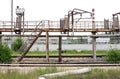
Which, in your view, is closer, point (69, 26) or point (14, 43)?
point (69, 26)

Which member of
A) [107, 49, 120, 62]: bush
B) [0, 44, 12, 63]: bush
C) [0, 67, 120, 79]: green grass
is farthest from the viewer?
[107, 49, 120, 62]: bush

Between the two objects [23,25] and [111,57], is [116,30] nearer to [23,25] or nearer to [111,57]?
[111,57]

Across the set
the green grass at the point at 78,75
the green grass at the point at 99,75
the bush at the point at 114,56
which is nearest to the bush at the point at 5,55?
the bush at the point at 114,56

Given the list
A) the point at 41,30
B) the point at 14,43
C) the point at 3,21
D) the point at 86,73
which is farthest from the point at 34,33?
the point at 14,43

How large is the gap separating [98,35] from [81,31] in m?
1.70

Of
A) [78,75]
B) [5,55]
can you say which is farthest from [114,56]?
[78,75]

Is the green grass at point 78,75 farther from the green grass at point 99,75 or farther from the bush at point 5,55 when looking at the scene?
the bush at point 5,55

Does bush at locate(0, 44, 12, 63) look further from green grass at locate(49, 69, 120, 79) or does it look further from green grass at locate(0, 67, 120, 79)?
green grass at locate(49, 69, 120, 79)

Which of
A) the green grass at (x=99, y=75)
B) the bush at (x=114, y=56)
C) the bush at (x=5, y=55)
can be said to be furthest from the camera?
the bush at (x=114, y=56)

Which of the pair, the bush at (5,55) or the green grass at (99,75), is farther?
the bush at (5,55)

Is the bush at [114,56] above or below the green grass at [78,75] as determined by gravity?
below

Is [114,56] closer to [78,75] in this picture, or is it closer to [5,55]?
[5,55]

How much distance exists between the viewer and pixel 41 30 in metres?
27.0

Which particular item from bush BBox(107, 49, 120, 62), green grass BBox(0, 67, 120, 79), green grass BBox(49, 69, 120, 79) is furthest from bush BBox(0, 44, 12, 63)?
green grass BBox(49, 69, 120, 79)
